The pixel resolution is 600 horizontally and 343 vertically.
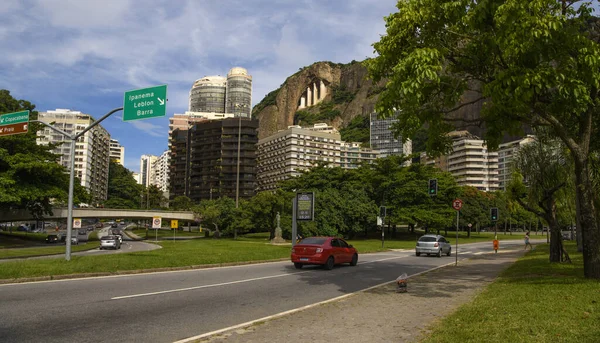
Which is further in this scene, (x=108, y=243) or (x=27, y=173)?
(x=27, y=173)

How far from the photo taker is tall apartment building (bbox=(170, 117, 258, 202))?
138 metres

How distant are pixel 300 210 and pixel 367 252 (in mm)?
7680

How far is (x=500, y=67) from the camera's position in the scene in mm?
12531

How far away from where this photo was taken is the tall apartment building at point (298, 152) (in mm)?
167250

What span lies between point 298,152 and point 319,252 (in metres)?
148

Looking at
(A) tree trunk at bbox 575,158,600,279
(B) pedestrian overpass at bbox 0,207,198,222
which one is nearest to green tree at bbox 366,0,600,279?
(A) tree trunk at bbox 575,158,600,279

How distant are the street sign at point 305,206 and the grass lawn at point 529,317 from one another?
20311 millimetres

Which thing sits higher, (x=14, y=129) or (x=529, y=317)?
(x=14, y=129)

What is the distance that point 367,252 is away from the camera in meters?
36.6

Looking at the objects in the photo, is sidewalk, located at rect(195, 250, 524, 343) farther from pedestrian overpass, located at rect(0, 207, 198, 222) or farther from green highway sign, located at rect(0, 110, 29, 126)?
pedestrian overpass, located at rect(0, 207, 198, 222)

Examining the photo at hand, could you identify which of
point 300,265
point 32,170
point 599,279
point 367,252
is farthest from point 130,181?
point 599,279

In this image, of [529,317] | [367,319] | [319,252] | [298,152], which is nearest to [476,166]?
[298,152]

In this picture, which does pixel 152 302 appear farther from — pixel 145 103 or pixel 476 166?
pixel 476 166

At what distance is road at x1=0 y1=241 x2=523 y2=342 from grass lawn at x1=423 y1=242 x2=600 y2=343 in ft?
12.7
